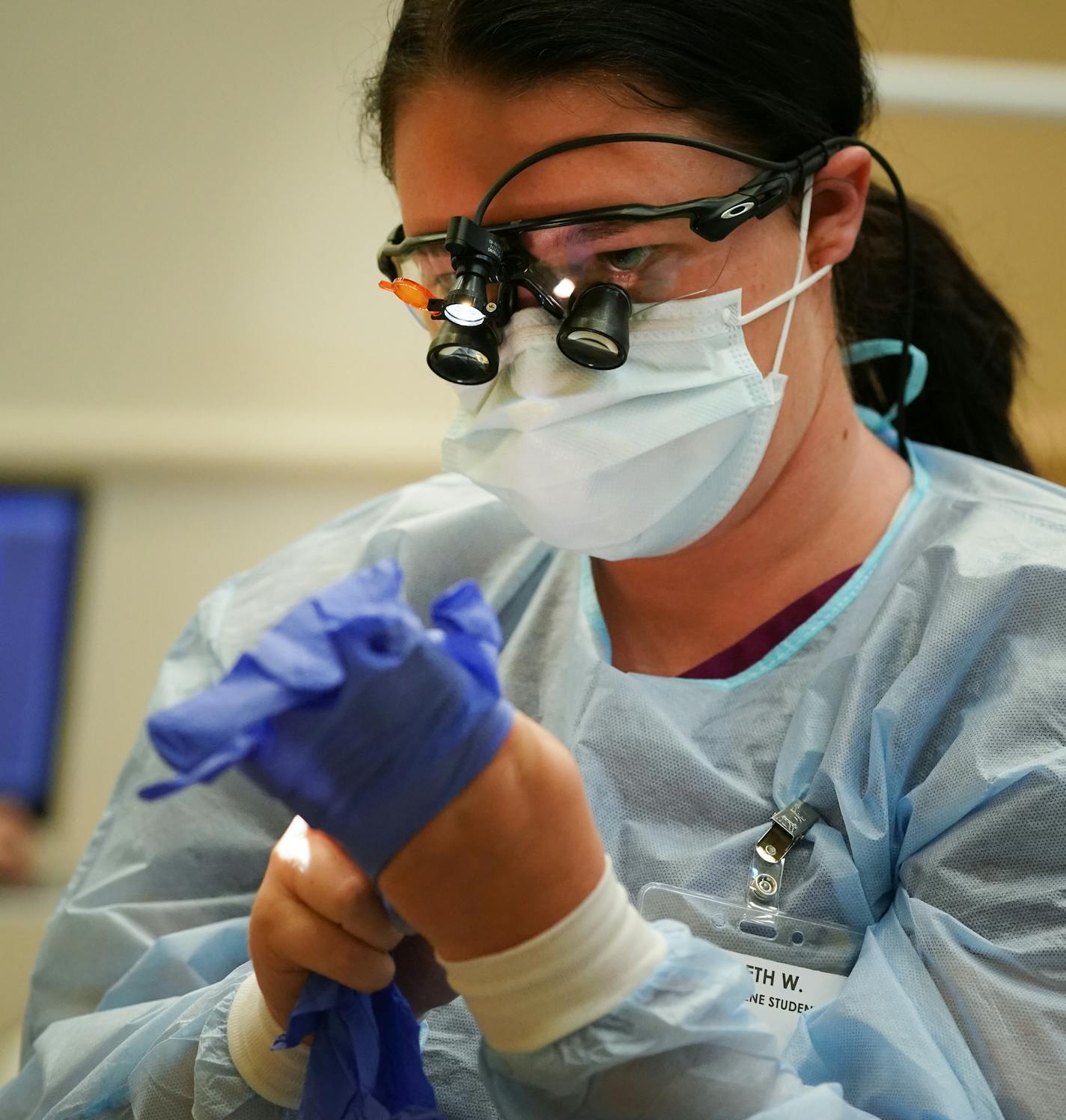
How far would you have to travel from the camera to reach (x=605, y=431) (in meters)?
1.04

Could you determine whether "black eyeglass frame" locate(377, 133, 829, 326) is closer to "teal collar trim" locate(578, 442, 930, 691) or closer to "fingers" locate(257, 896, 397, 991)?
"teal collar trim" locate(578, 442, 930, 691)

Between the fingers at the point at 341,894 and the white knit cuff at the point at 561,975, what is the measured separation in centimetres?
7

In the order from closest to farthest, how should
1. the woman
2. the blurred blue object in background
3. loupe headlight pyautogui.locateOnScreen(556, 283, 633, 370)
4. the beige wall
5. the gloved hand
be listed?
the gloved hand, the woman, loupe headlight pyautogui.locateOnScreen(556, 283, 633, 370), the beige wall, the blurred blue object in background

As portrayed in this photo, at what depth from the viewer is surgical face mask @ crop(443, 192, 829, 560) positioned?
3.42ft

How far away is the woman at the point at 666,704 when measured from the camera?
0.74m

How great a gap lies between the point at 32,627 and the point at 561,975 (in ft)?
5.82

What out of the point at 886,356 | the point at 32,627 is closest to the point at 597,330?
the point at 886,356

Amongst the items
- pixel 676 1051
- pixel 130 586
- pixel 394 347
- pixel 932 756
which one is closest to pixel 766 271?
pixel 932 756

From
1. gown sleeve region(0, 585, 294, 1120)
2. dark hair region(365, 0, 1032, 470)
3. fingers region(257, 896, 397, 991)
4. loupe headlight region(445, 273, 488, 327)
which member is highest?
dark hair region(365, 0, 1032, 470)

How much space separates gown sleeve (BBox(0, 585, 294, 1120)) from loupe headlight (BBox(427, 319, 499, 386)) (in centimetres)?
43

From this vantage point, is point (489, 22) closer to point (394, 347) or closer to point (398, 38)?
point (398, 38)

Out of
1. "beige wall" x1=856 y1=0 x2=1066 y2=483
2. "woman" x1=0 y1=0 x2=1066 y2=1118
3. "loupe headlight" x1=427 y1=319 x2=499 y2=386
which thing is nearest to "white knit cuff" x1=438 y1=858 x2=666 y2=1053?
"woman" x1=0 y1=0 x2=1066 y2=1118

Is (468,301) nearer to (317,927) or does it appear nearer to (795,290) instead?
(795,290)

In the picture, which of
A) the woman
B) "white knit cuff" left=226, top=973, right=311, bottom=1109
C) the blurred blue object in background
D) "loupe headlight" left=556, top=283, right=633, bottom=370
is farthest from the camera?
the blurred blue object in background
